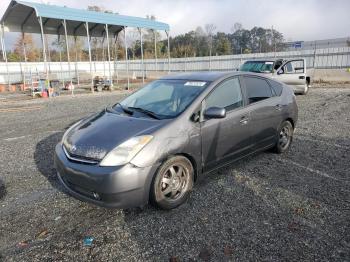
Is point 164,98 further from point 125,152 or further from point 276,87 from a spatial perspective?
point 276,87

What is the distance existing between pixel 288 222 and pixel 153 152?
166 cm

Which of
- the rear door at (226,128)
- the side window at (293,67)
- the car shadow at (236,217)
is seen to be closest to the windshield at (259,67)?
the side window at (293,67)

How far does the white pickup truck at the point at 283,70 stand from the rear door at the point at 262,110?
26.6ft

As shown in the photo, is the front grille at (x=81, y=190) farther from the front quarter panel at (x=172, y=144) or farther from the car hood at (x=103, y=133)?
the front quarter panel at (x=172, y=144)

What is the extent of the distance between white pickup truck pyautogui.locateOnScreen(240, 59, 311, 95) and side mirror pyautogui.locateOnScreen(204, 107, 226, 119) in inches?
385

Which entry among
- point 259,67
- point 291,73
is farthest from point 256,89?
point 291,73

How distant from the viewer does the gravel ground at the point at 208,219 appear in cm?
273

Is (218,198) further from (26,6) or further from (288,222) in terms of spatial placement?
(26,6)

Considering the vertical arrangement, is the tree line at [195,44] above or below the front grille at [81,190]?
above

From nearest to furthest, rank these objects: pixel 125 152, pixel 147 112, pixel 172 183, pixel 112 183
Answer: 1. pixel 112 183
2. pixel 125 152
3. pixel 172 183
4. pixel 147 112

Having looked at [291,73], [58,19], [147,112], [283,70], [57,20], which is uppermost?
[57,20]

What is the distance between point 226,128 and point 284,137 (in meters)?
2.02

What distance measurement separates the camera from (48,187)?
413 centimetres

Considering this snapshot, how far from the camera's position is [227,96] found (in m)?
4.19
